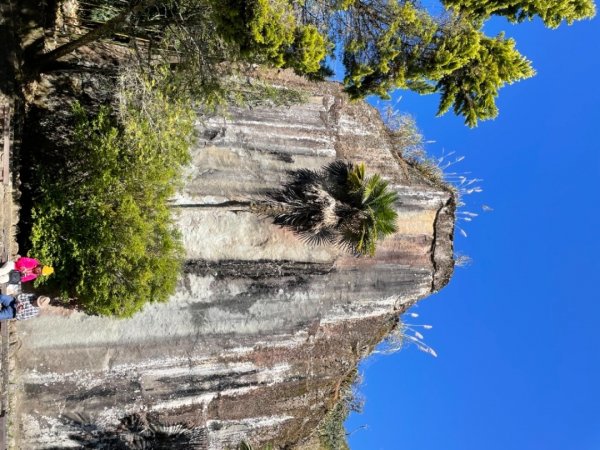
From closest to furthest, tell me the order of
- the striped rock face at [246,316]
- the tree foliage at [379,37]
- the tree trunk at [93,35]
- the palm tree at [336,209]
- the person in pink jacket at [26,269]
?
the tree foliage at [379,37], the person in pink jacket at [26,269], the tree trunk at [93,35], the striped rock face at [246,316], the palm tree at [336,209]

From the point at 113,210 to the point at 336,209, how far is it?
5105 millimetres

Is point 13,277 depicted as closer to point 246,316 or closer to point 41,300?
point 41,300

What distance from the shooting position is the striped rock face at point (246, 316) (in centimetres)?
1153

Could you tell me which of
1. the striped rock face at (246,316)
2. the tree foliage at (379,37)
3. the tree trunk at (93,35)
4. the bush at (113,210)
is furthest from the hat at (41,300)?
the tree foliage at (379,37)

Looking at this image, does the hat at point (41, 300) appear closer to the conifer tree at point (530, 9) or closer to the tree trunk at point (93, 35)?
the tree trunk at point (93, 35)

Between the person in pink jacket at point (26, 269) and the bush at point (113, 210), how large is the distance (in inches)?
16.0

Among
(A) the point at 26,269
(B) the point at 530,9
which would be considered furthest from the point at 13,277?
(B) the point at 530,9

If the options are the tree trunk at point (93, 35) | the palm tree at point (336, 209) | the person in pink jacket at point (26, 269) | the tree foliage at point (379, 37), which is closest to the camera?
the tree foliage at point (379, 37)

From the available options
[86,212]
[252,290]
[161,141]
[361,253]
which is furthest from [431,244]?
[86,212]

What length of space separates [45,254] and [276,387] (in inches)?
233

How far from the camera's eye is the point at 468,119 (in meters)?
10.7

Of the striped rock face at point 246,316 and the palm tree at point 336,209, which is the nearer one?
the striped rock face at point 246,316

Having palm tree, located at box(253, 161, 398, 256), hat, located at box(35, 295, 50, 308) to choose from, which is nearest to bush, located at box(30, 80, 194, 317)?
hat, located at box(35, 295, 50, 308)

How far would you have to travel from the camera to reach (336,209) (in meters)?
13.4
